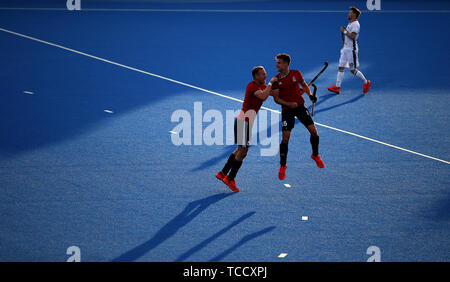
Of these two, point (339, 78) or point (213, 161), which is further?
point (339, 78)

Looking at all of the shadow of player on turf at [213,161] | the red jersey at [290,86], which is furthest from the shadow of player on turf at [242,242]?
the shadow of player on turf at [213,161]

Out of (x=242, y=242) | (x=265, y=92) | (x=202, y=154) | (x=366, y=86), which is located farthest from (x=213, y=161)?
(x=366, y=86)

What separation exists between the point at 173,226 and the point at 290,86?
2960 millimetres

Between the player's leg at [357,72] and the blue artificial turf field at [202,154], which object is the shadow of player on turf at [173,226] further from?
the player's leg at [357,72]

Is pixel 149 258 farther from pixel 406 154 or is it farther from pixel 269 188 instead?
pixel 406 154

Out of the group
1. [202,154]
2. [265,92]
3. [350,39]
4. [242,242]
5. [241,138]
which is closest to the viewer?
[242,242]

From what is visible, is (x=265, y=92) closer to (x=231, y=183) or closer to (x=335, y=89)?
(x=231, y=183)

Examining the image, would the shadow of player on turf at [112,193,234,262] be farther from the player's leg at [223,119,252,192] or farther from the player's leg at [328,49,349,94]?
the player's leg at [328,49,349,94]

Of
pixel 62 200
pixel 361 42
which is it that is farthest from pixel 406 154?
pixel 361 42

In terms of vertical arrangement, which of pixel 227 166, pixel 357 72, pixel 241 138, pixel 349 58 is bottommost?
pixel 227 166

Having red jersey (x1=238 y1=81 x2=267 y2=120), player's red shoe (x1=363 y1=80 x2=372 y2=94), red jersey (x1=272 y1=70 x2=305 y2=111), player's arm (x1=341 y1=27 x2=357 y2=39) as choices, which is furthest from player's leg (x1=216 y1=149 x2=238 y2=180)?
player's red shoe (x1=363 y1=80 x2=372 y2=94)

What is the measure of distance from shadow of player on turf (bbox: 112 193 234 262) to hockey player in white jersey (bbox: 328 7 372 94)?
21.7 feet

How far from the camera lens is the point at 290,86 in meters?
8.54
